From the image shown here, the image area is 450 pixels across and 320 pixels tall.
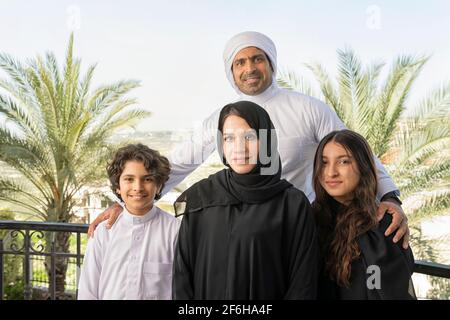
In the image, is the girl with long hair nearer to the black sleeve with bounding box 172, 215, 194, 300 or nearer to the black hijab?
the black hijab

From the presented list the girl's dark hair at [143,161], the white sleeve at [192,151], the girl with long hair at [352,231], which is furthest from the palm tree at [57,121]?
the girl with long hair at [352,231]

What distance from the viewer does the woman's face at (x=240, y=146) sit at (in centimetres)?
162

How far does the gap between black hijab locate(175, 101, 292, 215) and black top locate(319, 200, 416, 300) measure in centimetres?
34

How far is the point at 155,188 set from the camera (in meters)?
1.87

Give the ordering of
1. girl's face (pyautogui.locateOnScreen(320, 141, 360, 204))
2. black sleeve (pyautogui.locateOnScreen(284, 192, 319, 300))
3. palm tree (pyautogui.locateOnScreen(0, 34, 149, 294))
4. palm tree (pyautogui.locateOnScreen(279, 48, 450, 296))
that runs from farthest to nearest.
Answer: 1. palm tree (pyautogui.locateOnScreen(0, 34, 149, 294))
2. palm tree (pyautogui.locateOnScreen(279, 48, 450, 296))
3. girl's face (pyautogui.locateOnScreen(320, 141, 360, 204))
4. black sleeve (pyautogui.locateOnScreen(284, 192, 319, 300))

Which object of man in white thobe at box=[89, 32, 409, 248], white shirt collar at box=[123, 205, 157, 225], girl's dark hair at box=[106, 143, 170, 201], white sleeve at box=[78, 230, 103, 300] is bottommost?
white sleeve at box=[78, 230, 103, 300]

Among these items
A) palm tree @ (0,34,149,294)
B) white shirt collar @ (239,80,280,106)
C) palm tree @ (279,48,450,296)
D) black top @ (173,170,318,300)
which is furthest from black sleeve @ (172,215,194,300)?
palm tree @ (0,34,149,294)

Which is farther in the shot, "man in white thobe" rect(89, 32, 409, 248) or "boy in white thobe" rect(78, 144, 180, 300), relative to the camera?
"man in white thobe" rect(89, 32, 409, 248)

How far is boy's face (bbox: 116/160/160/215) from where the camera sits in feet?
6.01

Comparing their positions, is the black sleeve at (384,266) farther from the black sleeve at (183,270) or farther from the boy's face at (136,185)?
the boy's face at (136,185)

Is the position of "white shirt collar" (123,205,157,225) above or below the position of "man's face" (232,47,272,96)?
below

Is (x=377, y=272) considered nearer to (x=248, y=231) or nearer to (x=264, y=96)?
(x=248, y=231)

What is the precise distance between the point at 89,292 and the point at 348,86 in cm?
464

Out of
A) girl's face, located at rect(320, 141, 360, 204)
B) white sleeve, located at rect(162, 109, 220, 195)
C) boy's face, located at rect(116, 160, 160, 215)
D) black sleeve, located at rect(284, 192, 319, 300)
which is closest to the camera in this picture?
black sleeve, located at rect(284, 192, 319, 300)
